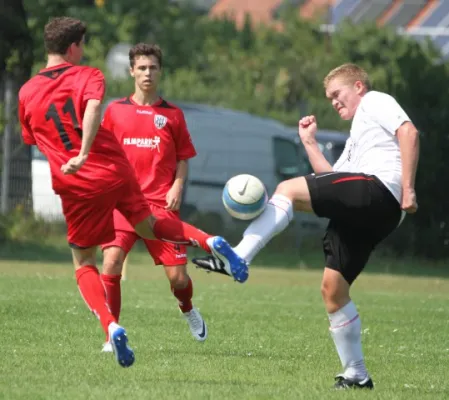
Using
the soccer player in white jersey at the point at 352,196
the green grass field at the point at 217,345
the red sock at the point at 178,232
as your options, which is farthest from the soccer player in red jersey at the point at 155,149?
the soccer player in white jersey at the point at 352,196

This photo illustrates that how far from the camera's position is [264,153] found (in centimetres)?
2356

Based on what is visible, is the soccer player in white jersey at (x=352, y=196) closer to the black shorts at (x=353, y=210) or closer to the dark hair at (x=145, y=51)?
the black shorts at (x=353, y=210)

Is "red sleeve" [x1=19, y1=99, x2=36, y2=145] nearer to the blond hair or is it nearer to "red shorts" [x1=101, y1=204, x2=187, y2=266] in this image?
"red shorts" [x1=101, y1=204, x2=187, y2=266]

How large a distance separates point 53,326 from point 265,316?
2729 millimetres

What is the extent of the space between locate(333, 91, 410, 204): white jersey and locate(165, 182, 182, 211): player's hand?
7.58 ft

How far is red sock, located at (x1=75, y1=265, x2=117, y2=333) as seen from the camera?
8.13 m

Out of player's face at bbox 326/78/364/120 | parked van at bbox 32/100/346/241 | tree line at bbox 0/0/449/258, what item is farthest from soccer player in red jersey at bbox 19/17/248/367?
tree line at bbox 0/0/449/258

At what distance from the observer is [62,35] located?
8328 millimetres

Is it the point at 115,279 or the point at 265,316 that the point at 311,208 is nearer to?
the point at 115,279

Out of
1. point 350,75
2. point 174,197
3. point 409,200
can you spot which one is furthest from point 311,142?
point 174,197

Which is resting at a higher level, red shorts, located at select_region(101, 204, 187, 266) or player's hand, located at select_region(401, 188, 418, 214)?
player's hand, located at select_region(401, 188, 418, 214)

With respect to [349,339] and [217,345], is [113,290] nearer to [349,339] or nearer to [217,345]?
[217,345]

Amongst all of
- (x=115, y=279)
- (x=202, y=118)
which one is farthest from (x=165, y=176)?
(x=202, y=118)

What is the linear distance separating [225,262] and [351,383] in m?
1.29
